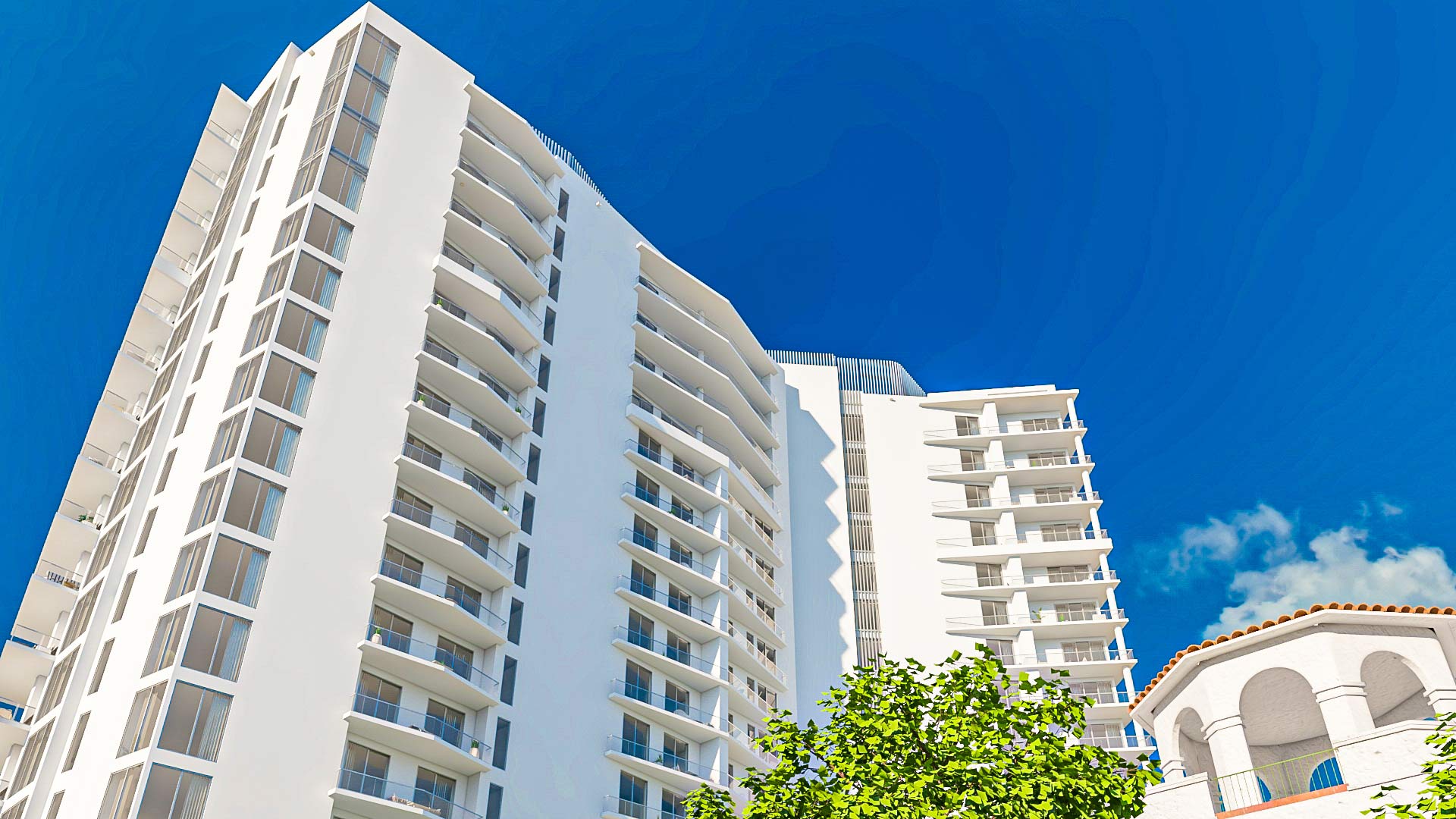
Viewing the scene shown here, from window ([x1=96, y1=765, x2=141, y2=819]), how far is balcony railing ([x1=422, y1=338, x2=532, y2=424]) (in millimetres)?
22047

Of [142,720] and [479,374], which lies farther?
[479,374]

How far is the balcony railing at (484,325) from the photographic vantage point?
55312 millimetres

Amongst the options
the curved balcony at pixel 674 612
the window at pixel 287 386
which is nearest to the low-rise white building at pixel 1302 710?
the curved balcony at pixel 674 612

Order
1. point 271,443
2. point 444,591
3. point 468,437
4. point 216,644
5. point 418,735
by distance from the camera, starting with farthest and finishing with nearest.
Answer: point 468,437 < point 444,591 < point 271,443 < point 418,735 < point 216,644

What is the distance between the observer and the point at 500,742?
4762cm

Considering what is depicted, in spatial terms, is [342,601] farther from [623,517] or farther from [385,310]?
[623,517]

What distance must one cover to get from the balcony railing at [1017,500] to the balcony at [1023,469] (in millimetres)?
871

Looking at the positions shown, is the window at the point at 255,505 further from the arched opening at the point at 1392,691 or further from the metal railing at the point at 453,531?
the arched opening at the point at 1392,691

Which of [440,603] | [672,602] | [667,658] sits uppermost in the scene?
[672,602]

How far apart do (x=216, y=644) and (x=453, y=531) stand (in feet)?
41.7

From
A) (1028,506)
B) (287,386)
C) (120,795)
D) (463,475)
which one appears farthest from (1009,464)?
(120,795)

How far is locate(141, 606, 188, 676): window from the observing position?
3897 centimetres

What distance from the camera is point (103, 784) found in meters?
36.9

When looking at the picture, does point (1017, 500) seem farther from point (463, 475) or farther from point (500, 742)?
point (500, 742)
